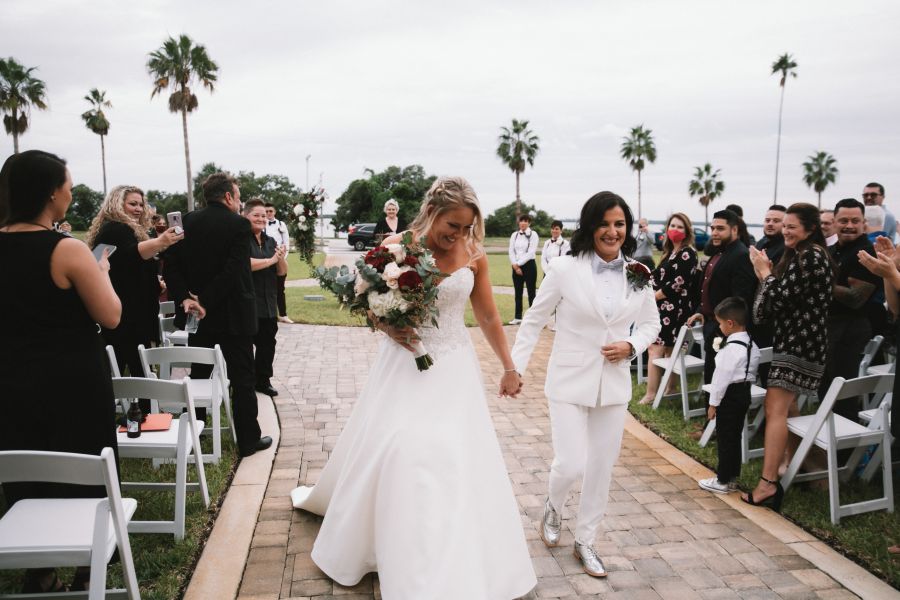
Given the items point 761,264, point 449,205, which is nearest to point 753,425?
point 761,264

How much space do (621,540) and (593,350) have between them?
1.38 meters

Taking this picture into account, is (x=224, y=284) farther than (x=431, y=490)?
Yes

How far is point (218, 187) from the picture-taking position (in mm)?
5238

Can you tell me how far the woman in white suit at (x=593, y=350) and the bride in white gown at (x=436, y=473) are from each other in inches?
19.7

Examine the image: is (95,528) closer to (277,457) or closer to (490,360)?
(277,457)

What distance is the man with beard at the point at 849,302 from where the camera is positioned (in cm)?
518

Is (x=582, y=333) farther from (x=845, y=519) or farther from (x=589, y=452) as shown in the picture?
(x=845, y=519)

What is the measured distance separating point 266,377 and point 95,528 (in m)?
5.04

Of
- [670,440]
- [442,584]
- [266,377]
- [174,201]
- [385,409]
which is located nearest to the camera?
[442,584]

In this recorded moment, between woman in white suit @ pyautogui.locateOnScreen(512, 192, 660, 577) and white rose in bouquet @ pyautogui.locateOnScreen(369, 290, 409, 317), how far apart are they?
41.3 inches

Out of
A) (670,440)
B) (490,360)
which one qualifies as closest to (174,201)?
(490,360)

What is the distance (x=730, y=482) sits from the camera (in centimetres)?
481

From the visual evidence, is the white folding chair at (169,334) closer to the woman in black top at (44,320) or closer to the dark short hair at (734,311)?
the woman in black top at (44,320)

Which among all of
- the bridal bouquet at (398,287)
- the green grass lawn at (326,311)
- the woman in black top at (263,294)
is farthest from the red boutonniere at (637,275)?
the green grass lawn at (326,311)
